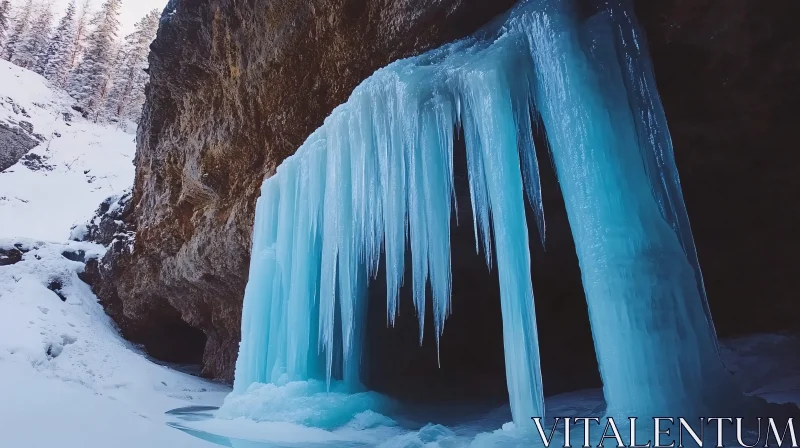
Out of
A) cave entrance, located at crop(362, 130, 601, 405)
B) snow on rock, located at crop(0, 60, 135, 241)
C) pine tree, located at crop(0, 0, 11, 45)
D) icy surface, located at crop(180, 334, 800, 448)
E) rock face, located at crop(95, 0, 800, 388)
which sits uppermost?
pine tree, located at crop(0, 0, 11, 45)

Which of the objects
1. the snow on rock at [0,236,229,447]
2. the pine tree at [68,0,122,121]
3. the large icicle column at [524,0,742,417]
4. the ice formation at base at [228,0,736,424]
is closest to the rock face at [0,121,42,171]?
the pine tree at [68,0,122,121]

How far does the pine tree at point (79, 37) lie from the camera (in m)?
33.8

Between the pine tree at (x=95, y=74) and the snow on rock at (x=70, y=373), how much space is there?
77.3 ft

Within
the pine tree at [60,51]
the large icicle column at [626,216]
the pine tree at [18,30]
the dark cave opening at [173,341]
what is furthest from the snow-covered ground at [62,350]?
the pine tree at [18,30]

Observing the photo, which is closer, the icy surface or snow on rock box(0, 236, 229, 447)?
snow on rock box(0, 236, 229, 447)

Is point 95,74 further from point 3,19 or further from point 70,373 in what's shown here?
point 70,373

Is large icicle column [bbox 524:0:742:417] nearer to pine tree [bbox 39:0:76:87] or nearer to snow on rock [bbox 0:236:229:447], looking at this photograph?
snow on rock [bbox 0:236:229:447]

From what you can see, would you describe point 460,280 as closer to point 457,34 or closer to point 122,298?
point 457,34

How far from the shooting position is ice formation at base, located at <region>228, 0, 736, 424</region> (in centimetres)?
258

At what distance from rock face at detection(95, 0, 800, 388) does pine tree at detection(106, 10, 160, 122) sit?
1027 inches

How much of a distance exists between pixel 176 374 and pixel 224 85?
501cm

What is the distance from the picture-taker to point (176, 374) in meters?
8.38

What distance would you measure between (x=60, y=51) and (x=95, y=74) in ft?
14.1

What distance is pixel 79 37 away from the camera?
34469mm
